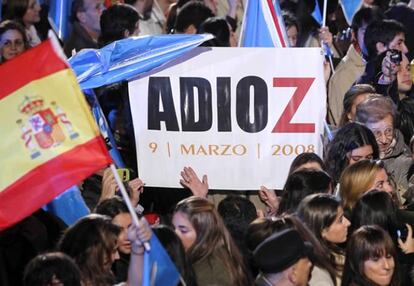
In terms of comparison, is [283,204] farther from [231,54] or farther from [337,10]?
[337,10]

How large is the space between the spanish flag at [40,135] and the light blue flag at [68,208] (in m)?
2.29

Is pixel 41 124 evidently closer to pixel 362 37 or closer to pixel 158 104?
pixel 158 104

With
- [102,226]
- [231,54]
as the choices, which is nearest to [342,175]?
[231,54]

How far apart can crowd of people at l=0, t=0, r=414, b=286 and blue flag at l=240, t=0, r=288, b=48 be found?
750 mm

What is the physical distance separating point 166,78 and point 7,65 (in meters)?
3.22

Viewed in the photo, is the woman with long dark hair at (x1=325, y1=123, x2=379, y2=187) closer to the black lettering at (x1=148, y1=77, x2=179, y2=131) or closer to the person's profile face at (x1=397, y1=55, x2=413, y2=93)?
the black lettering at (x1=148, y1=77, x2=179, y2=131)

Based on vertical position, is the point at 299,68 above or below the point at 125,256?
above

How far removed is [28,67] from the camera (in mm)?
7988

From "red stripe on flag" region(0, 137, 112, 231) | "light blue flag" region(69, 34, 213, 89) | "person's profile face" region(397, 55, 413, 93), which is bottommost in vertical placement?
"person's profile face" region(397, 55, 413, 93)

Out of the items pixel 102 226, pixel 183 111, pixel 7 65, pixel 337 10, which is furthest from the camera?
pixel 337 10

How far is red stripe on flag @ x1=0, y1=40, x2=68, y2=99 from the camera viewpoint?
7.96 m

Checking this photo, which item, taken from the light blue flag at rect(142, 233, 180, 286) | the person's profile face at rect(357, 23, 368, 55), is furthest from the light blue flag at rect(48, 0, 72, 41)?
the light blue flag at rect(142, 233, 180, 286)

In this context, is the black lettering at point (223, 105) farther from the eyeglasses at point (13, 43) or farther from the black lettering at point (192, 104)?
the eyeglasses at point (13, 43)

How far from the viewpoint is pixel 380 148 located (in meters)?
11.3
